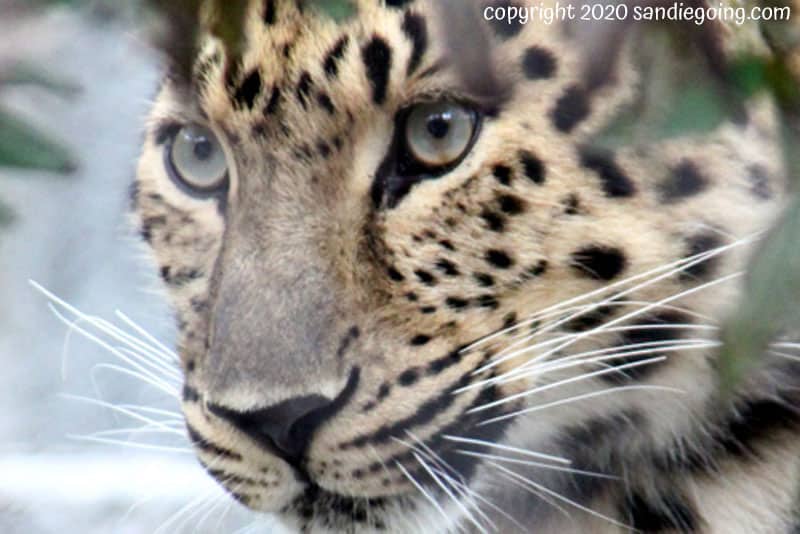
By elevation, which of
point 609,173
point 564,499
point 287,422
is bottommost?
point 564,499

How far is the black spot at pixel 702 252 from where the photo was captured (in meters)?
1.67

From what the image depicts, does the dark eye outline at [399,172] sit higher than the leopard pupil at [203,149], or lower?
higher

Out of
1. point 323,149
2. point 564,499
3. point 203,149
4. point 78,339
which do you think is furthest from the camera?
point 78,339

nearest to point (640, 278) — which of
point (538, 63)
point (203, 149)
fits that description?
point (538, 63)

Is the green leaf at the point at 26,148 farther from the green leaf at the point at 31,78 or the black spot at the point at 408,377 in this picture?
the black spot at the point at 408,377

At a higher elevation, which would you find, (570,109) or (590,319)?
(570,109)

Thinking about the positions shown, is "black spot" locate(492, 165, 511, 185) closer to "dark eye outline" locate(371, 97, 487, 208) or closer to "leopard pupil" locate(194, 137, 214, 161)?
"dark eye outline" locate(371, 97, 487, 208)

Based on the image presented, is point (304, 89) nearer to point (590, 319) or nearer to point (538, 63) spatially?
point (538, 63)

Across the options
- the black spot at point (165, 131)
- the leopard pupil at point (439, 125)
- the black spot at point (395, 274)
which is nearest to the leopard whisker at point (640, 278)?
the black spot at point (395, 274)

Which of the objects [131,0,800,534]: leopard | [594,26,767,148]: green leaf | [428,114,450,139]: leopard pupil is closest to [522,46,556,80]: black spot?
[131,0,800,534]: leopard

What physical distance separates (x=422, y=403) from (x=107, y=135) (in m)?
2.19

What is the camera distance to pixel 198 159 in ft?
6.46

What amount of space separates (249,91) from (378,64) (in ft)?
0.55

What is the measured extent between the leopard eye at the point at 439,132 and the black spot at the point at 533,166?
63 millimetres
